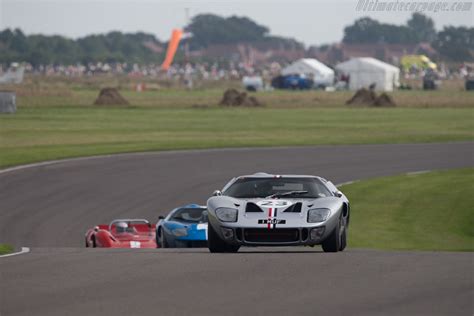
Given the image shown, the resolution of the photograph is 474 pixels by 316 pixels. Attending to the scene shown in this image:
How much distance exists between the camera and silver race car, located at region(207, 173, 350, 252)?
56.4 feet

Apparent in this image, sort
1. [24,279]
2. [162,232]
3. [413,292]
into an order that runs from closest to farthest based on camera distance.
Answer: [413,292] < [24,279] < [162,232]

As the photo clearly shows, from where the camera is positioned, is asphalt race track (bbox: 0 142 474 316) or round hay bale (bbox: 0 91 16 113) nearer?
asphalt race track (bbox: 0 142 474 316)

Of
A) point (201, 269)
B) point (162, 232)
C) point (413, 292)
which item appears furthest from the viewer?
point (162, 232)

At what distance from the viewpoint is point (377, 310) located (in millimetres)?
11742

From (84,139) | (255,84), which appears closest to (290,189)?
(84,139)

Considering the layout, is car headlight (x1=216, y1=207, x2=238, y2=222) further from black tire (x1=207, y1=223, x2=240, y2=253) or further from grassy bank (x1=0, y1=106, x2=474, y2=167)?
grassy bank (x1=0, y1=106, x2=474, y2=167)

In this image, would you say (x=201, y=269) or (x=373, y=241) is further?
(x=373, y=241)

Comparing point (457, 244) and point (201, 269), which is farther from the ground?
point (201, 269)

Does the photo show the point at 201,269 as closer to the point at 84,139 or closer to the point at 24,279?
the point at 24,279

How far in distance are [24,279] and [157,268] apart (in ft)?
6.12

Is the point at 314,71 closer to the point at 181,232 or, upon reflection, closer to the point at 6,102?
the point at 6,102

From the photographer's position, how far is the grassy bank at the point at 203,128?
186 feet

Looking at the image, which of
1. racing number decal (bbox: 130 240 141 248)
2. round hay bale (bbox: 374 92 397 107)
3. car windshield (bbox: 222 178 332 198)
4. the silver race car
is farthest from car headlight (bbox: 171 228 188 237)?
round hay bale (bbox: 374 92 397 107)

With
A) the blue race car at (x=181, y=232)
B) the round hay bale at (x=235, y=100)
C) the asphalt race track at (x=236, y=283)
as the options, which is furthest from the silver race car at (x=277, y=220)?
the round hay bale at (x=235, y=100)
